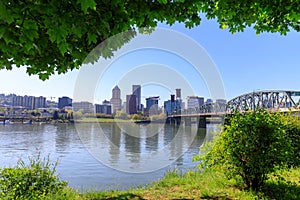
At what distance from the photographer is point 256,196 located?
15.7ft

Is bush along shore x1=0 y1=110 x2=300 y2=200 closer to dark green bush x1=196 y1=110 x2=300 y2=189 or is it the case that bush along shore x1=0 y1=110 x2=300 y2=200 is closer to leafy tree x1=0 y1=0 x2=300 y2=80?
dark green bush x1=196 y1=110 x2=300 y2=189

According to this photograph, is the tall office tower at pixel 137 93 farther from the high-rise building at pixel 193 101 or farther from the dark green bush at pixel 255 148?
the dark green bush at pixel 255 148

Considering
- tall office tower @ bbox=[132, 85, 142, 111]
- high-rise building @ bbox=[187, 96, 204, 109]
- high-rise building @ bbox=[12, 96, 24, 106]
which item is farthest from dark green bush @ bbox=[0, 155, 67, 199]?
high-rise building @ bbox=[12, 96, 24, 106]

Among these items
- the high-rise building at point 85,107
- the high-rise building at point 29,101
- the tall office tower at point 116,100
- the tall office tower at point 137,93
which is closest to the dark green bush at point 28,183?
the high-rise building at point 85,107

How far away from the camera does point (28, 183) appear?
5020mm

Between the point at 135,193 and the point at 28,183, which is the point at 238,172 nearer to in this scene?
the point at 135,193

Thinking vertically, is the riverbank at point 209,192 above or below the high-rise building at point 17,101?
below

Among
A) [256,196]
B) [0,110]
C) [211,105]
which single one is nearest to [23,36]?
[256,196]

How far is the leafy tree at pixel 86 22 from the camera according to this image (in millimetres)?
2666

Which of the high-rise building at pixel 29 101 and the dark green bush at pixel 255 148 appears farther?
the high-rise building at pixel 29 101

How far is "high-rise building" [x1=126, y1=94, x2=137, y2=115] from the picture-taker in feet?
30.3

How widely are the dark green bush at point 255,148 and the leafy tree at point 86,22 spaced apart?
2435mm

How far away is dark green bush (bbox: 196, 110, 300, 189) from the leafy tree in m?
2.43

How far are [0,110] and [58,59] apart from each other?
88813 mm
